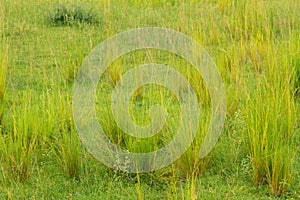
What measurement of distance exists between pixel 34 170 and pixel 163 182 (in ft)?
2.90

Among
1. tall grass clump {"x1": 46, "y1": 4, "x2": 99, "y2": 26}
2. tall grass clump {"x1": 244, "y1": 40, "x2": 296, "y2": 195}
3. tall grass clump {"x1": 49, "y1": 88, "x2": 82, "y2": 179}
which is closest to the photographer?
tall grass clump {"x1": 244, "y1": 40, "x2": 296, "y2": 195}

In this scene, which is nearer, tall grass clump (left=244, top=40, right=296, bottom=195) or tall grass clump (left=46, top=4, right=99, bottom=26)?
tall grass clump (left=244, top=40, right=296, bottom=195)

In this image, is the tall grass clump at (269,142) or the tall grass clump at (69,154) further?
the tall grass clump at (69,154)

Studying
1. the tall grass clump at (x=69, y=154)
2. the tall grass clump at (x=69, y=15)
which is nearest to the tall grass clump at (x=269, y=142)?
the tall grass clump at (x=69, y=154)

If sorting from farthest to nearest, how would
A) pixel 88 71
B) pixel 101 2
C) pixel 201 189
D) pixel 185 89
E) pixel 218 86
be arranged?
pixel 101 2 → pixel 88 71 → pixel 185 89 → pixel 218 86 → pixel 201 189

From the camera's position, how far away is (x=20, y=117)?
3.69 meters

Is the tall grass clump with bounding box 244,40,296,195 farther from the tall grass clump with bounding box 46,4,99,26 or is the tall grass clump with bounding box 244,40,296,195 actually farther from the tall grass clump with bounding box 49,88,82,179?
the tall grass clump with bounding box 46,4,99,26

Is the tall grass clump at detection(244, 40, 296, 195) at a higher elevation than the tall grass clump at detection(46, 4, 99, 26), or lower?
lower

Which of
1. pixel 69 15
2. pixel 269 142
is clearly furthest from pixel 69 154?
pixel 69 15

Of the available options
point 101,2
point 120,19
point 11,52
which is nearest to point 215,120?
point 11,52

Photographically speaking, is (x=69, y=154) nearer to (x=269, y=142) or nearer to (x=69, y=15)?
(x=269, y=142)

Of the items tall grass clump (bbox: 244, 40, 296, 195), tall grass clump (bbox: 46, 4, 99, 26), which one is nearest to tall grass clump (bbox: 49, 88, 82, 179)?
tall grass clump (bbox: 244, 40, 296, 195)

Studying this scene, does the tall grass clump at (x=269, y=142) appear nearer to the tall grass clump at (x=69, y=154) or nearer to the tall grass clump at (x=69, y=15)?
the tall grass clump at (x=69, y=154)

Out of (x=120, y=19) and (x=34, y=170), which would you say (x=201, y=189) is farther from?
(x=120, y=19)
